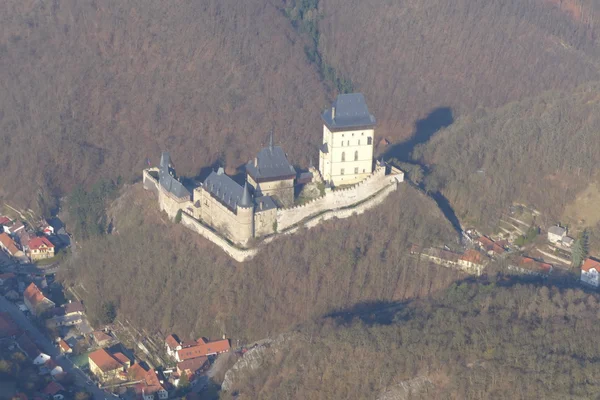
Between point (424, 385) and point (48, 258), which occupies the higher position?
point (424, 385)

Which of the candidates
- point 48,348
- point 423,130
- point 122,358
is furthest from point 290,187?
point 423,130

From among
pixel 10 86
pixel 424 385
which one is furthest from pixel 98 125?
pixel 424 385

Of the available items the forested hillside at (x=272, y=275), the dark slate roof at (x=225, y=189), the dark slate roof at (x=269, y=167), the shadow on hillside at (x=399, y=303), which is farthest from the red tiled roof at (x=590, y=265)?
the dark slate roof at (x=225, y=189)

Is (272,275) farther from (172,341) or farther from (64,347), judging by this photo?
(64,347)

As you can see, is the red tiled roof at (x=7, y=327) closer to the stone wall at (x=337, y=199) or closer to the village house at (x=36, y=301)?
the village house at (x=36, y=301)

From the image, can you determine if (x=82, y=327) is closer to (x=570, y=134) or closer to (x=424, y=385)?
(x=424, y=385)

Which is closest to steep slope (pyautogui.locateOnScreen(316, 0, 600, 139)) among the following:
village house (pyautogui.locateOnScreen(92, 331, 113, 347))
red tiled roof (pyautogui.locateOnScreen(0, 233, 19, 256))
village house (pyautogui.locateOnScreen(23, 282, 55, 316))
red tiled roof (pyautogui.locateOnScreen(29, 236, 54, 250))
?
red tiled roof (pyautogui.locateOnScreen(29, 236, 54, 250))
